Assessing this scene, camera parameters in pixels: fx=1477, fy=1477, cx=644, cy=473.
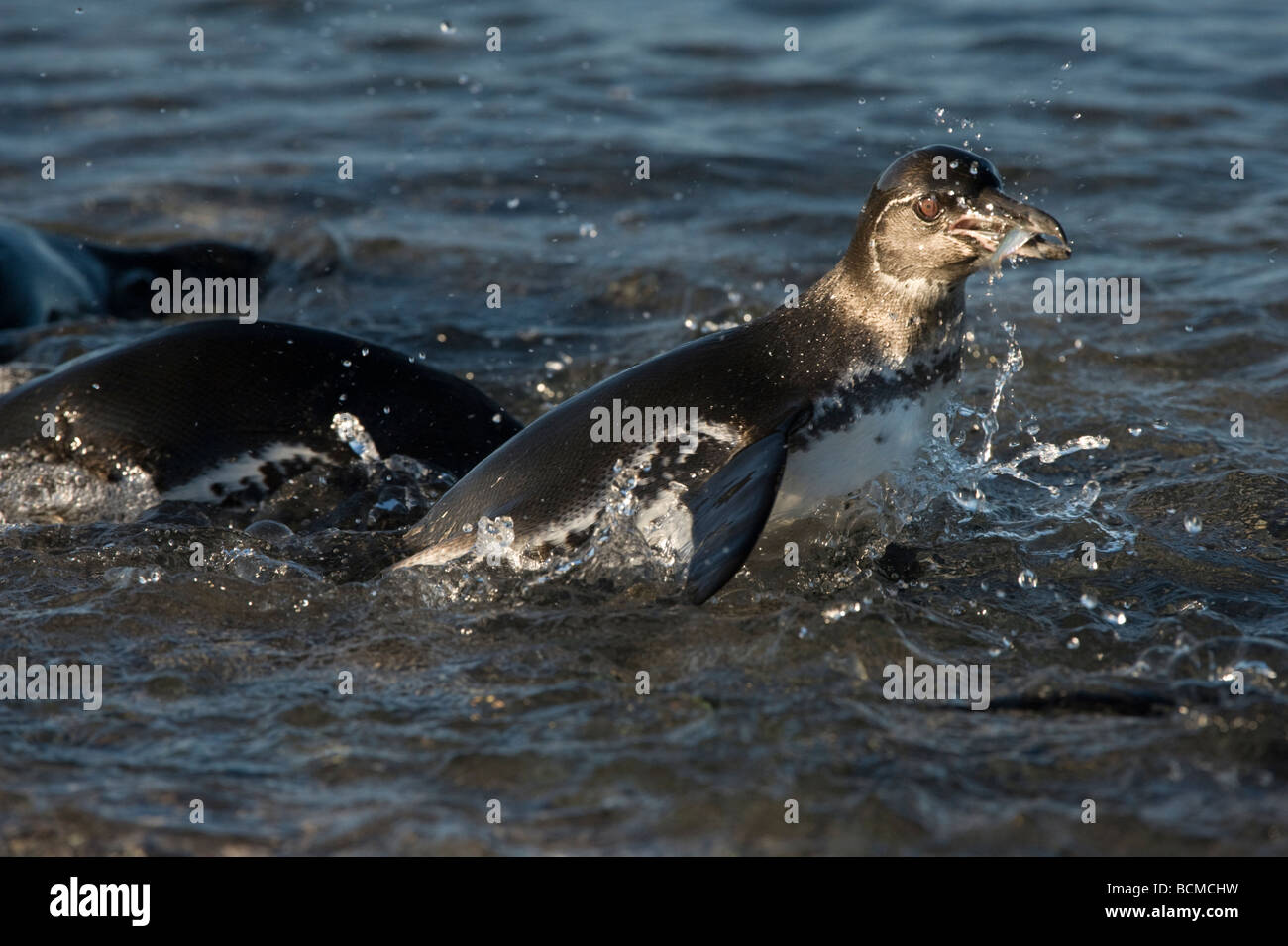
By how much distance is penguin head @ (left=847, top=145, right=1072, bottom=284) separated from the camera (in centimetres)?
406

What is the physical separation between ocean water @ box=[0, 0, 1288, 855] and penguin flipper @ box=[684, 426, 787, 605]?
0.25 m

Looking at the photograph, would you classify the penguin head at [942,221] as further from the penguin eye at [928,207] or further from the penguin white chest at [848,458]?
the penguin white chest at [848,458]

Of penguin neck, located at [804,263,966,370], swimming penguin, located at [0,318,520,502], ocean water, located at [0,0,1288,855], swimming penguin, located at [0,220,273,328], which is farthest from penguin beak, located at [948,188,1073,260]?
swimming penguin, located at [0,220,273,328]

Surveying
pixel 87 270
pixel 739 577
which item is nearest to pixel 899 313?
pixel 739 577

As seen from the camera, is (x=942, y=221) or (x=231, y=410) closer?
(x=942, y=221)

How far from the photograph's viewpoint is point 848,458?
4242 mm

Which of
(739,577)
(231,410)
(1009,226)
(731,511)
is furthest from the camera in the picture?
(231,410)

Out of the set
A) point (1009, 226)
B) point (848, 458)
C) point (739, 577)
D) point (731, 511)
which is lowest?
point (739, 577)

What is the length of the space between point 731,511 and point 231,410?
75.5 inches

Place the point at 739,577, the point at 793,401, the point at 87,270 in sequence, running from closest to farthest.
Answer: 1. the point at 793,401
2. the point at 739,577
3. the point at 87,270

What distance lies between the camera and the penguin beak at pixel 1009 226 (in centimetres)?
400

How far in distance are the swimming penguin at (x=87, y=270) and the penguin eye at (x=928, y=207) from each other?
4551mm

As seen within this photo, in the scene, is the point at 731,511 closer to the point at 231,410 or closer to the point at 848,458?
the point at 848,458
